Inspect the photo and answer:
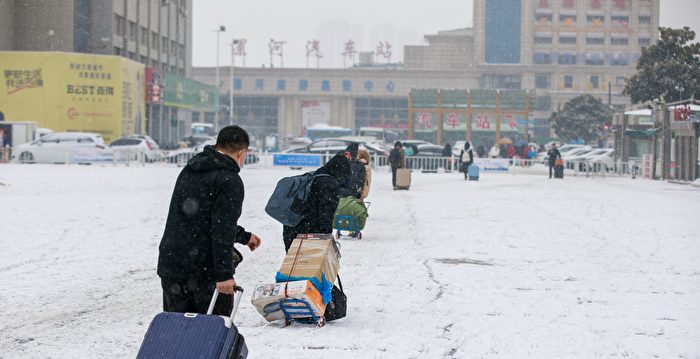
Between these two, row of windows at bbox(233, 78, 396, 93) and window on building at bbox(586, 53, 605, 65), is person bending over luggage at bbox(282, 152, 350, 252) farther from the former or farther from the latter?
window on building at bbox(586, 53, 605, 65)

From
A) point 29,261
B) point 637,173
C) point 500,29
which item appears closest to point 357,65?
point 500,29

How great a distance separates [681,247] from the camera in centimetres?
1526

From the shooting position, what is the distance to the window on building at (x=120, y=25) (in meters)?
65.7

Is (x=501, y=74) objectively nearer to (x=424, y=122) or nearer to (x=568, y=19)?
(x=568, y=19)

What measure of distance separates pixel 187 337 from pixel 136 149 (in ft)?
134

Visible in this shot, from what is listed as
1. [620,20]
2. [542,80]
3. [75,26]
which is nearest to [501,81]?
[542,80]

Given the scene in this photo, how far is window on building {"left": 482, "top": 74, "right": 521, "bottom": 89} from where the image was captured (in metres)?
118

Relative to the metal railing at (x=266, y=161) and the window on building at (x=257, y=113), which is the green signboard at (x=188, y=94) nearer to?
the metal railing at (x=266, y=161)

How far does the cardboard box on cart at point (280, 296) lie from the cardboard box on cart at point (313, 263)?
0.23ft

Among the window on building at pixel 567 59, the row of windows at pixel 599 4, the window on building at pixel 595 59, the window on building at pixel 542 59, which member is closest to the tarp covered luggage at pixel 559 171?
the window on building at pixel 542 59

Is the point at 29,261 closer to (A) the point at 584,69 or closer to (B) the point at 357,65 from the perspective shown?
(A) the point at 584,69

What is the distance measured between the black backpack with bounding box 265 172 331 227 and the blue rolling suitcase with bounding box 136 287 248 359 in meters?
4.11

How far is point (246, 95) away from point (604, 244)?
330 feet

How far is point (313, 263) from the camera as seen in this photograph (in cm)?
806
